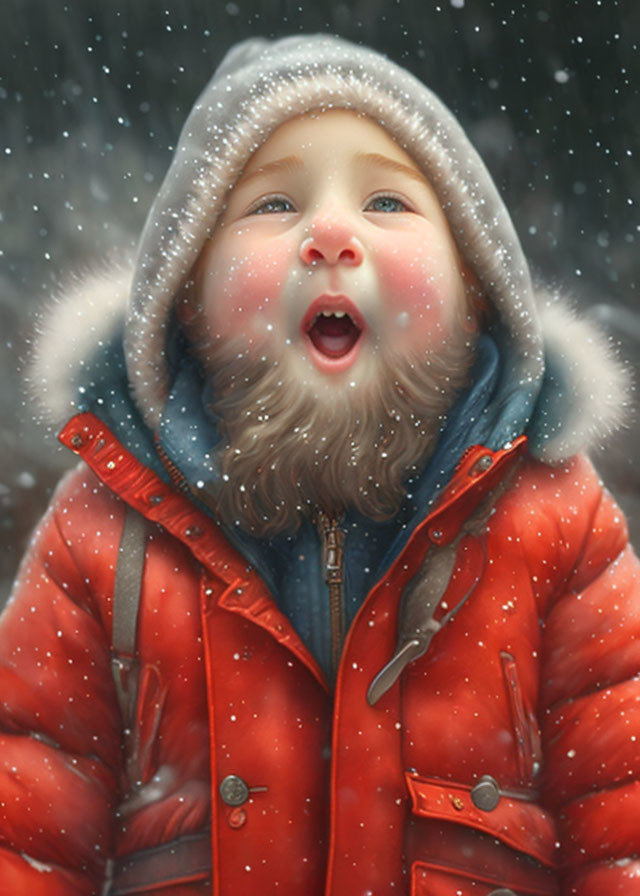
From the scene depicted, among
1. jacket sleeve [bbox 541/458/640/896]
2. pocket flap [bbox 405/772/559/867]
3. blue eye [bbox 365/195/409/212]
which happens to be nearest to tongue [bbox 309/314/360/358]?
blue eye [bbox 365/195/409/212]

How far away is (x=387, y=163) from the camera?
3.11 ft

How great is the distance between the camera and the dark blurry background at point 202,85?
110 centimetres

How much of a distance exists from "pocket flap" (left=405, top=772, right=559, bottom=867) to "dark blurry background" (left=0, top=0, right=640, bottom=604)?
35 cm

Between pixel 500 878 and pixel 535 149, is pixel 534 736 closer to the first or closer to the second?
pixel 500 878

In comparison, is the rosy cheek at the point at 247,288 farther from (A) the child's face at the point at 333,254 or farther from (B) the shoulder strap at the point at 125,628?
(B) the shoulder strap at the point at 125,628

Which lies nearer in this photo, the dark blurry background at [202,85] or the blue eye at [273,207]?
the blue eye at [273,207]

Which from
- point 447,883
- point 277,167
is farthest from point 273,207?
point 447,883

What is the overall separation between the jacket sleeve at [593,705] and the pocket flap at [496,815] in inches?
0.8

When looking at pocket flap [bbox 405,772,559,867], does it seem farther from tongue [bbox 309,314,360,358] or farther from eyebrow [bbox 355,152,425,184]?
eyebrow [bbox 355,152,425,184]

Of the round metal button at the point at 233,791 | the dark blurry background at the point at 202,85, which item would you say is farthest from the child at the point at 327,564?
the dark blurry background at the point at 202,85

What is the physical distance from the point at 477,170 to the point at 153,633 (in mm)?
530

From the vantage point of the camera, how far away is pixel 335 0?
111 cm

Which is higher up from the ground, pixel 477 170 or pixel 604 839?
pixel 477 170

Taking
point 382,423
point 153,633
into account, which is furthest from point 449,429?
point 153,633
